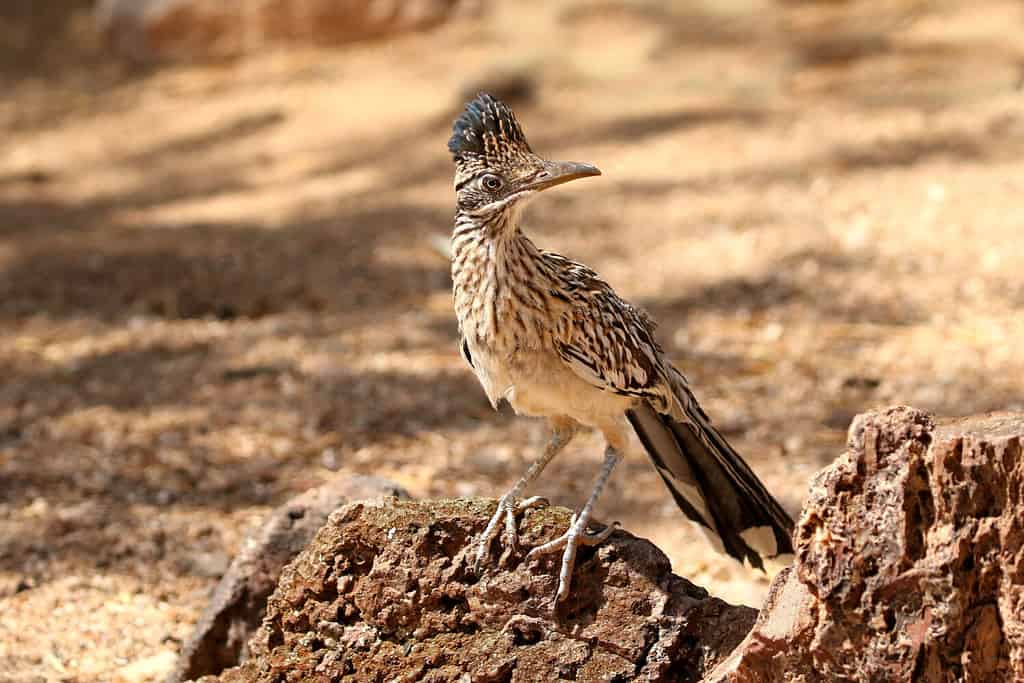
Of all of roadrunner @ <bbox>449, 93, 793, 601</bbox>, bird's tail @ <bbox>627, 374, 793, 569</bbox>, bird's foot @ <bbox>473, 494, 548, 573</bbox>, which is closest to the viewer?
bird's foot @ <bbox>473, 494, 548, 573</bbox>

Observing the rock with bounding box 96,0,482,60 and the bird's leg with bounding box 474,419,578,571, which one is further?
the rock with bounding box 96,0,482,60

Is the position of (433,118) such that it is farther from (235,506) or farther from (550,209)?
(235,506)

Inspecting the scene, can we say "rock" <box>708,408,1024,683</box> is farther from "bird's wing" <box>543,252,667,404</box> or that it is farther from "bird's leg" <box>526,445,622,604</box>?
"bird's wing" <box>543,252,667,404</box>

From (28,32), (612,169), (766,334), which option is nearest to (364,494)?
(766,334)

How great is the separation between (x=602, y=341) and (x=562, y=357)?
12cm

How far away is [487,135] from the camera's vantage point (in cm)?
359

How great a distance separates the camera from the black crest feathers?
11.7 ft

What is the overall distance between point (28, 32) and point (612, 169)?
9.17m

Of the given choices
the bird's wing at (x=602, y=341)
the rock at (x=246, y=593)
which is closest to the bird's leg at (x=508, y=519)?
the bird's wing at (x=602, y=341)

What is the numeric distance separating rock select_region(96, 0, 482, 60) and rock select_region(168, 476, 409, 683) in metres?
10.3

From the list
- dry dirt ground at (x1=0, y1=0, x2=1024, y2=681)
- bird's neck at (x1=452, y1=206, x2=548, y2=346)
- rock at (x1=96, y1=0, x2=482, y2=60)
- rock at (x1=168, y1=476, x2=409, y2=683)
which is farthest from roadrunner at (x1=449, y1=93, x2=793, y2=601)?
rock at (x1=96, y1=0, x2=482, y2=60)

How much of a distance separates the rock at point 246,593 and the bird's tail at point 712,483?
2.80ft

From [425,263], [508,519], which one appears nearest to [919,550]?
[508,519]

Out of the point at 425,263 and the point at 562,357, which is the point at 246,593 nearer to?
the point at 562,357
